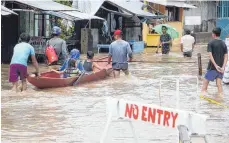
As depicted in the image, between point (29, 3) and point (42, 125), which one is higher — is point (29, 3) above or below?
above

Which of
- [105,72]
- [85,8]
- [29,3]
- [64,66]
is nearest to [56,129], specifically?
[64,66]

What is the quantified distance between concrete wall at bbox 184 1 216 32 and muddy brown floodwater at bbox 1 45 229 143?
24867mm

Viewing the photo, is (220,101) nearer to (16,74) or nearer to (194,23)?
(16,74)

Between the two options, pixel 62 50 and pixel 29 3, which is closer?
pixel 62 50

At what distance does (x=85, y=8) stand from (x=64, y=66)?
11.6m

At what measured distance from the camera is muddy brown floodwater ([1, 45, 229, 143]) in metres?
8.98

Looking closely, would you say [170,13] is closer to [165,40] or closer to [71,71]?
[165,40]

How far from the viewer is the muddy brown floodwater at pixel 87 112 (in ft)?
29.5

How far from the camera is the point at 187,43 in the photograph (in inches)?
971

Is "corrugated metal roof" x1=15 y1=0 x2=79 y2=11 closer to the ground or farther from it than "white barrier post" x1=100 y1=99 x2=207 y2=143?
farther from it

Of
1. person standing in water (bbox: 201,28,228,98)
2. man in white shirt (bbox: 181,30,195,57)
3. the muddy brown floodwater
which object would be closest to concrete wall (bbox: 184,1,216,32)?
man in white shirt (bbox: 181,30,195,57)

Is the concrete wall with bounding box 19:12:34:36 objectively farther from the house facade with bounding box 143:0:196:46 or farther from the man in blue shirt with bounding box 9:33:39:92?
the man in blue shirt with bounding box 9:33:39:92

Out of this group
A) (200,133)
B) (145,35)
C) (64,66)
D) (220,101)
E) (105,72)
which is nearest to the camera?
(200,133)

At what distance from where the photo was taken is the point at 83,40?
27719mm
